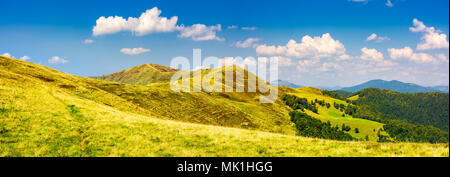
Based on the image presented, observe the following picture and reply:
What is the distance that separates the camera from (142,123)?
102 feet

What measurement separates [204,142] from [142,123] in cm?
1136

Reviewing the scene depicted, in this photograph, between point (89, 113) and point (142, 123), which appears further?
point (89, 113)

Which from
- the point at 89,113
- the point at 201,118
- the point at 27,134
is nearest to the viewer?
the point at 27,134

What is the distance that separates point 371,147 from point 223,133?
46.8ft

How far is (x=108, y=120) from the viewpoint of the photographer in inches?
1218
